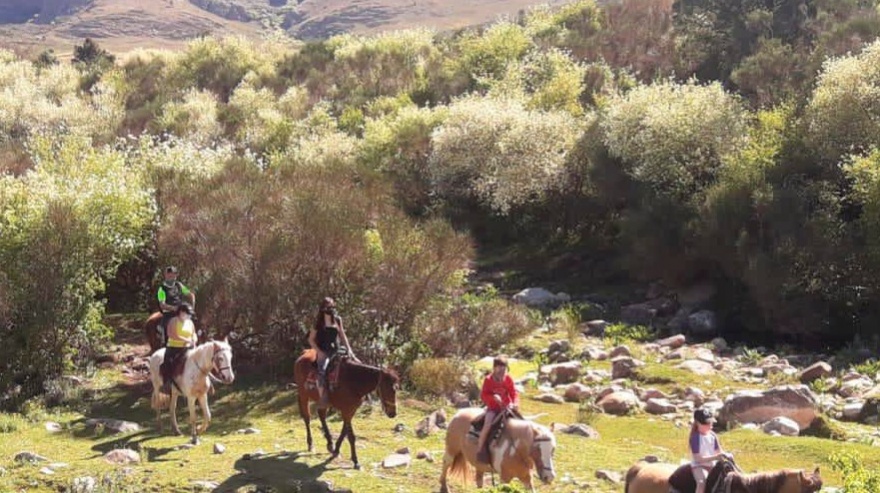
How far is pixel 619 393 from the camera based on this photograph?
81.5 ft

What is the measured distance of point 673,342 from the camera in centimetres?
3281

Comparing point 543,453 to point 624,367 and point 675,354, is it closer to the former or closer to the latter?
point 624,367

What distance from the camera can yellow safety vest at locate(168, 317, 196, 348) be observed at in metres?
19.8

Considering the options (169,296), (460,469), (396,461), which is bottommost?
(396,461)

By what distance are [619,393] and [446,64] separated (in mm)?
55130

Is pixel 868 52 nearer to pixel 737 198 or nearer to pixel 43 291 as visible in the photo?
pixel 737 198

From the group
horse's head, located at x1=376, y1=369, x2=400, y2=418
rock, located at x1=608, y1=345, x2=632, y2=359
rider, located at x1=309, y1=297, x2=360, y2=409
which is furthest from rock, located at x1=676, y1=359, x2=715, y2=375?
rider, located at x1=309, y1=297, x2=360, y2=409

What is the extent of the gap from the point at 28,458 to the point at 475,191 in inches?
1427

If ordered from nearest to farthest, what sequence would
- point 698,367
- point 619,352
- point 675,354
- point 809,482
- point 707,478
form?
point 809,482, point 707,478, point 698,367, point 675,354, point 619,352

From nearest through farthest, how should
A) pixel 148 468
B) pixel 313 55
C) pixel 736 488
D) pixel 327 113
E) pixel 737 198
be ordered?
1. pixel 736 488
2. pixel 148 468
3. pixel 737 198
4. pixel 327 113
5. pixel 313 55

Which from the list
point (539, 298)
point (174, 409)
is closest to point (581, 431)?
point (174, 409)

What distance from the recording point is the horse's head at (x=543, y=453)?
13.9 m

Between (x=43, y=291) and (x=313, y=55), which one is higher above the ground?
(x=313, y=55)

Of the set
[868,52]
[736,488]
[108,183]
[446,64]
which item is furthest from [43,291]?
[446,64]
